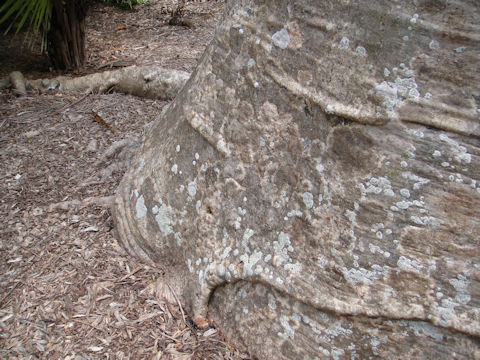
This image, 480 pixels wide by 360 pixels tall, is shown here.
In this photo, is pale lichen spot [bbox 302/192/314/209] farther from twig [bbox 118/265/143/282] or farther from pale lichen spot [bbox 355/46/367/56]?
twig [bbox 118/265/143/282]

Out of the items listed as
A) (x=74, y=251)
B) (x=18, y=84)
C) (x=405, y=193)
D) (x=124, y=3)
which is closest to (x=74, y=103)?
(x=18, y=84)

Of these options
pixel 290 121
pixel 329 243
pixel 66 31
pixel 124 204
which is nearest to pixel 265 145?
pixel 290 121

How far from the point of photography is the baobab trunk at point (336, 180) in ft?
4.37

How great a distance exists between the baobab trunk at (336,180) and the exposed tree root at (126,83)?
182cm

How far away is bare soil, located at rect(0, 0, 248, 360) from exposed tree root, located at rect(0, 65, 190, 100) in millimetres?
108

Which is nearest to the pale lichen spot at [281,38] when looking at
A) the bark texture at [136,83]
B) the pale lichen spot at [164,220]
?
the pale lichen spot at [164,220]

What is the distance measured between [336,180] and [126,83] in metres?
2.77

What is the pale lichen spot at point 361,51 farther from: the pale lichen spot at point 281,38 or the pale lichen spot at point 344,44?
the pale lichen spot at point 281,38

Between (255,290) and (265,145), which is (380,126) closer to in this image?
(265,145)

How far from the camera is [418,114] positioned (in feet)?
4.43

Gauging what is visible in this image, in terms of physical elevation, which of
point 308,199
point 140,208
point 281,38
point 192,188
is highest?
point 281,38

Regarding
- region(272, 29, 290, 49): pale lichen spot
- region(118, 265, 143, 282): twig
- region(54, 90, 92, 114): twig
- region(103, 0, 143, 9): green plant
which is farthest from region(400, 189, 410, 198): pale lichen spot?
region(103, 0, 143, 9): green plant

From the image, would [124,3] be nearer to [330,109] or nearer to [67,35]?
[67,35]

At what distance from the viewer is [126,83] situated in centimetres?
378
